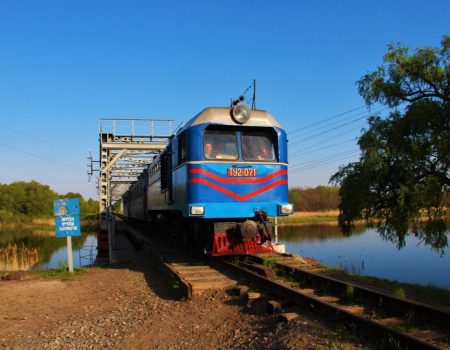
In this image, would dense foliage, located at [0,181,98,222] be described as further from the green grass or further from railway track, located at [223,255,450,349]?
railway track, located at [223,255,450,349]

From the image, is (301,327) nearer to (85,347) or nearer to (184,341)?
(184,341)

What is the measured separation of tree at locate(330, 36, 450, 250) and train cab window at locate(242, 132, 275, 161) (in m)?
14.1

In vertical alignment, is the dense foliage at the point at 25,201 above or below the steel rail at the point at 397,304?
above

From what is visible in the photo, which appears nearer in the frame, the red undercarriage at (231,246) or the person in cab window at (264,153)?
the red undercarriage at (231,246)

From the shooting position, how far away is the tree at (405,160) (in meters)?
22.0

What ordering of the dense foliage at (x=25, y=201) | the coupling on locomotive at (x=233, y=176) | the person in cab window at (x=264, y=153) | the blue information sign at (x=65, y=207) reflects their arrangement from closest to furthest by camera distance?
the coupling on locomotive at (x=233, y=176), the person in cab window at (x=264, y=153), the blue information sign at (x=65, y=207), the dense foliage at (x=25, y=201)

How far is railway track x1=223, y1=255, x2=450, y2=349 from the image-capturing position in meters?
4.46

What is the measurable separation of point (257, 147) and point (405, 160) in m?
15.5

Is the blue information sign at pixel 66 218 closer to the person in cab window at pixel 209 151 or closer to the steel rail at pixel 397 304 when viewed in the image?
the person in cab window at pixel 209 151

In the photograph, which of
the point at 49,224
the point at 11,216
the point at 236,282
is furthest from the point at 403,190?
the point at 11,216

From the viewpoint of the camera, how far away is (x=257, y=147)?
33.0 ft

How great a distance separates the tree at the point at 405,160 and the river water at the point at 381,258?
1.31 metres

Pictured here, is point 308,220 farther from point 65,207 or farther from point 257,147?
point 257,147

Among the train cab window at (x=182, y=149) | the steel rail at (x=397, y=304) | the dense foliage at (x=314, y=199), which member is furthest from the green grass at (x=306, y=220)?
the steel rail at (x=397, y=304)
